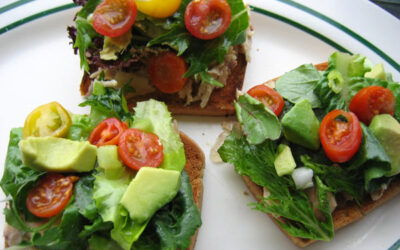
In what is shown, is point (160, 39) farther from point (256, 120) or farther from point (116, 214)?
point (116, 214)

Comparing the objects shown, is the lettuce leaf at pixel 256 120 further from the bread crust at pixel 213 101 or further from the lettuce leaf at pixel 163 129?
the lettuce leaf at pixel 163 129

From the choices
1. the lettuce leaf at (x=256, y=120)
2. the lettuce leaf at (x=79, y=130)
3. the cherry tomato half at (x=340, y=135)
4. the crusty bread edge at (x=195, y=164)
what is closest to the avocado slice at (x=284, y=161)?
the lettuce leaf at (x=256, y=120)

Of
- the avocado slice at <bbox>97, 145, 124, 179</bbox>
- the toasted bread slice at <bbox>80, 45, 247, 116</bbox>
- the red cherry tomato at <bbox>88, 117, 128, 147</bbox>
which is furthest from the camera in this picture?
the toasted bread slice at <bbox>80, 45, 247, 116</bbox>

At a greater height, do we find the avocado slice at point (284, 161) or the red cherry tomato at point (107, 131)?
the red cherry tomato at point (107, 131)

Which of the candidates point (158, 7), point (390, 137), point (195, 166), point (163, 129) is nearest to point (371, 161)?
point (390, 137)

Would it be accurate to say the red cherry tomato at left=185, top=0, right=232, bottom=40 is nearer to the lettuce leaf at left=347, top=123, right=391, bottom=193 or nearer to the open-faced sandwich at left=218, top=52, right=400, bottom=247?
the open-faced sandwich at left=218, top=52, right=400, bottom=247

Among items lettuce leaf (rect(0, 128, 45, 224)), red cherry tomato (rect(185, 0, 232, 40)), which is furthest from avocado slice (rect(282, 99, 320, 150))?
lettuce leaf (rect(0, 128, 45, 224))
